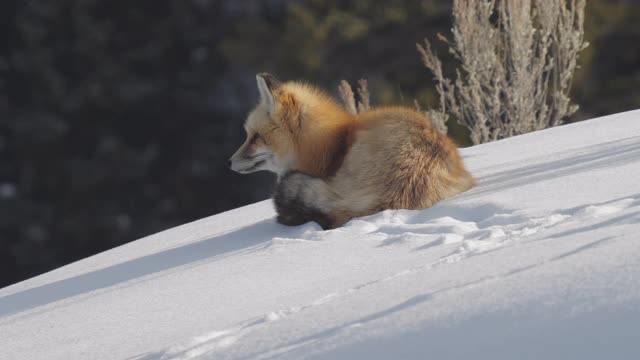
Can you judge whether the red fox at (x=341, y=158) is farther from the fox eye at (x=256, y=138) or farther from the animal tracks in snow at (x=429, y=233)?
the animal tracks in snow at (x=429, y=233)

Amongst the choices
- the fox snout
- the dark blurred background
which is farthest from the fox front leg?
the dark blurred background

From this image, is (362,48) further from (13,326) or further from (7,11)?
(13,326)

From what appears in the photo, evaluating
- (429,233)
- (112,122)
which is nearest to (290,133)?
(429,233)

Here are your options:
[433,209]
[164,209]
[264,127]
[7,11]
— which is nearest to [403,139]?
[433,209]

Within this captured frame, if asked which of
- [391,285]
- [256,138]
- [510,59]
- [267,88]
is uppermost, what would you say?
[267,88]

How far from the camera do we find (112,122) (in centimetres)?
1441


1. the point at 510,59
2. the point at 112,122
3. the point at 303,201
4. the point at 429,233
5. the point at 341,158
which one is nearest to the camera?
the point at 429,233

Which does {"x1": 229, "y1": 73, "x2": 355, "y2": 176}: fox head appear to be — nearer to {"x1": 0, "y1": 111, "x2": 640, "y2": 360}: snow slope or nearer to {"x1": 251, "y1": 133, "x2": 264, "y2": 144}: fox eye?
{"x1": 251, "y1": 133, "x2": 264, "y2": 144}: fox eye

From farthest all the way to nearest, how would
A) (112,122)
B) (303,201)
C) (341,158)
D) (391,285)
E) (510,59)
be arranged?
(112,122) → (510,59) → (341,158) → (303,201) → (391,285)

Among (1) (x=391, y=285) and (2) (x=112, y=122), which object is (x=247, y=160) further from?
(2) (x=112, y=122)

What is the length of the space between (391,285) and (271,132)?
5.46 ft

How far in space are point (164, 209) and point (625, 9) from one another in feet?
22.6

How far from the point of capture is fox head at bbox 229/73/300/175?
424 centimetres

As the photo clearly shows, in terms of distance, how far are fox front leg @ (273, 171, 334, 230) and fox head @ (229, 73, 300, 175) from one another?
31cm
